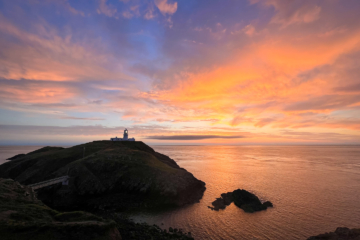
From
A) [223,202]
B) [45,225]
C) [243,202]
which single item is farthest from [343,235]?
[45,225]

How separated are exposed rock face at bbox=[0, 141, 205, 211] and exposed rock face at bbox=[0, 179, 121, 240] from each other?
2224 centimetres

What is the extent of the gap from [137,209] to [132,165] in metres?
22.6

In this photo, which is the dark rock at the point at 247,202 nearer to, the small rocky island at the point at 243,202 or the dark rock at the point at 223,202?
the small rocky island at the point at 243,202

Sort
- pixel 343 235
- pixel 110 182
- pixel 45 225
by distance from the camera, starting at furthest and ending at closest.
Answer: pixel 110 182 < pixel 343 235 < pixel 45 225

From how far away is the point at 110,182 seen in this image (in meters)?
58.8

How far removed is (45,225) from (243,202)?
4624 cm

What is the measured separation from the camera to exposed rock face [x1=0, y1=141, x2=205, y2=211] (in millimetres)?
50447

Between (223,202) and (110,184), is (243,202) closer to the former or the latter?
(223,202)

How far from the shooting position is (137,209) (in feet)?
150

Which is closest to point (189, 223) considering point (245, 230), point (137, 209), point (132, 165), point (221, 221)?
point (221, 221)

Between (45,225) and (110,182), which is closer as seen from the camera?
(45,225)

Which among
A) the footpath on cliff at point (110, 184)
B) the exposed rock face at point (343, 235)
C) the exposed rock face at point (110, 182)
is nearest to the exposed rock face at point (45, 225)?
the footpath on cliff at point (110, 184)

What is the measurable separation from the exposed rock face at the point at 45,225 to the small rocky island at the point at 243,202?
3286 centimetres

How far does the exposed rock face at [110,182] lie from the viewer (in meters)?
50.4
